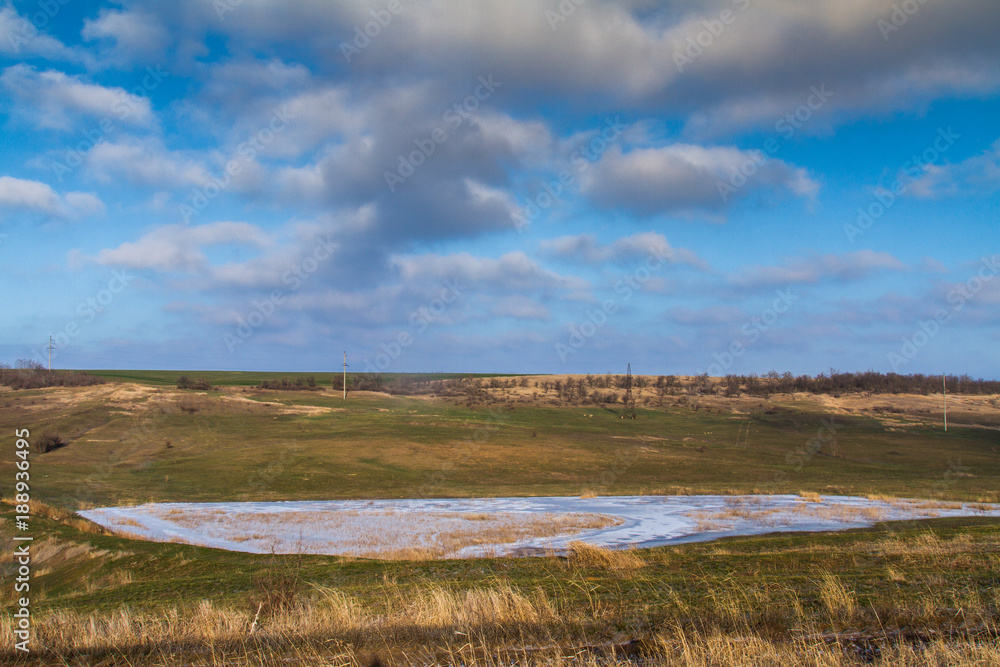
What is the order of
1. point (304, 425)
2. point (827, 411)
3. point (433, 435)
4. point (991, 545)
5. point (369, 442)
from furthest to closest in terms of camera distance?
point (827, 411)
point (304, 425)
point (433, 435)
point (369, 442)
point (991, 545)

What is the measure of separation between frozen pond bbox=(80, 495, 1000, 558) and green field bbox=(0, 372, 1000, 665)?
3363 millimetres

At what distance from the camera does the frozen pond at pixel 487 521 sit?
23062 millimetres

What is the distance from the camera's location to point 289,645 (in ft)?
23.1

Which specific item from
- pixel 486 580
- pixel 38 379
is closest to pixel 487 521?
pixel 486 580

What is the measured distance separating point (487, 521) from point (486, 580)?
58.8 ft

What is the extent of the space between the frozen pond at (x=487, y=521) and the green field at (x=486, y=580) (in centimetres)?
336

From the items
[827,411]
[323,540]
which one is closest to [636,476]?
[323,540]

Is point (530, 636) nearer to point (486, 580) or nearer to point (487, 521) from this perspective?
point (486, 580)

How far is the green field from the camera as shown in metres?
6.86

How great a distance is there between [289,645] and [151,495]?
136 feet

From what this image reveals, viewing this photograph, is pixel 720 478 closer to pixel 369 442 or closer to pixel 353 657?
pixel 369 442

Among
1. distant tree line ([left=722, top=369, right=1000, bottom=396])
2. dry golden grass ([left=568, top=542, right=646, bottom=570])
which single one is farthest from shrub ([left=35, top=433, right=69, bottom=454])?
distant tree line ([left=722, top=369, right=1000, bottom=396])

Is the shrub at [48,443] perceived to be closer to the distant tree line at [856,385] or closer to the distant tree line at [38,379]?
the distant tree line at [38,379]

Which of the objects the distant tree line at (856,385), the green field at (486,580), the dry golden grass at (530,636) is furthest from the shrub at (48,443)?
the distant tree line at (856,385)
